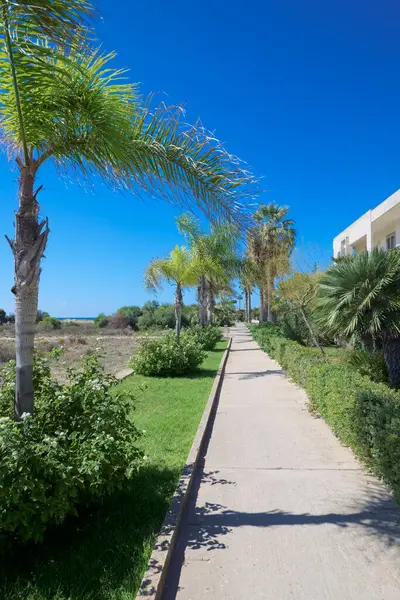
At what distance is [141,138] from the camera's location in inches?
161

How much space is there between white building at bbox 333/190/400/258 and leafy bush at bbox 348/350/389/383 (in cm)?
523

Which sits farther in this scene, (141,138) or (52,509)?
(141,138)

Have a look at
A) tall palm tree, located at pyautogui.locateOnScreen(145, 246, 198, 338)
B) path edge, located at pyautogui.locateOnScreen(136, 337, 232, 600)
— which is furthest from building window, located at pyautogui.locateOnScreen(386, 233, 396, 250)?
path edge, located at pyautogui.locateOnScreen(136, 337, 232, 600)

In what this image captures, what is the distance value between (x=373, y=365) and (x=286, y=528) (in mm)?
8744

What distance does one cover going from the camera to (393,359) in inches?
407

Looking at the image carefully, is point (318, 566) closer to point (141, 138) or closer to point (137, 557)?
point (137, 557)

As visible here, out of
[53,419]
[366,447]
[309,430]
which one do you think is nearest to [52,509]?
[53,419]

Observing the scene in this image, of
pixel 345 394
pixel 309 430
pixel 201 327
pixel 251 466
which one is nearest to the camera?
pixel 251 466

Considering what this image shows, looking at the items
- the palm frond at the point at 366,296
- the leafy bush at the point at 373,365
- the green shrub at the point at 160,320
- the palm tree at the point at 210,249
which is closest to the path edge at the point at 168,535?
the palm tree at the point at 210,249

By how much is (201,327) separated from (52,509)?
21.1 m

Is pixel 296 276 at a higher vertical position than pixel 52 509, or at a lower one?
higher

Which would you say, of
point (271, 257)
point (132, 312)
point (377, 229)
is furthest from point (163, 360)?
point (132, 312)

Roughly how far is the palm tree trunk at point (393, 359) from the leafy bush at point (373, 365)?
0.69 meters

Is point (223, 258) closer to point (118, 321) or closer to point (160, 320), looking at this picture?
point (160, 320)
